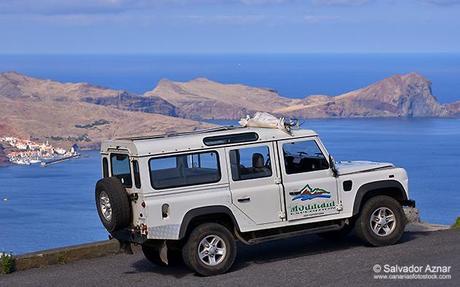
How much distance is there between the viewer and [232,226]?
11500 millimetres

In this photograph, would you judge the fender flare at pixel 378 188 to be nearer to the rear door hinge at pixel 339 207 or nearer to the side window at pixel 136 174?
the rear door hinge at pixel 339 207

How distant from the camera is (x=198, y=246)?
11.1 meters

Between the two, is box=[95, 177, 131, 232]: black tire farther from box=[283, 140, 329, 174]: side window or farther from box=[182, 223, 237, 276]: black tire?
box=[283, 140, 329, 174]: side window

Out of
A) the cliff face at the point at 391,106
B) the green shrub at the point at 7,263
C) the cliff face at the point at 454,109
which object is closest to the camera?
the green shrub at the point at 7,263

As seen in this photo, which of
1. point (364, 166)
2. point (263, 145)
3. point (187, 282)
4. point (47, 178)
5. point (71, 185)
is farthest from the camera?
point (47, 178)

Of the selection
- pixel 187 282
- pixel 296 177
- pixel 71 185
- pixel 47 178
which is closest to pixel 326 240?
pixel 296 177

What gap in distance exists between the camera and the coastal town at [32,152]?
117 m

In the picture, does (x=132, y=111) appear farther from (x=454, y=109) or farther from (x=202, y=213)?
(x=202, y=213)

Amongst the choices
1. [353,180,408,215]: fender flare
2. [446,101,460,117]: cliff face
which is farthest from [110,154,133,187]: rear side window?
[446,101,460,117]: cliff face

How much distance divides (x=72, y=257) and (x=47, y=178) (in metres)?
89.8

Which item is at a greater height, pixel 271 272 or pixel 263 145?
pixel 263 145

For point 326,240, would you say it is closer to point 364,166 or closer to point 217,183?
point 364,166

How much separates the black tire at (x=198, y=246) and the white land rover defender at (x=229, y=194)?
1 centimetres

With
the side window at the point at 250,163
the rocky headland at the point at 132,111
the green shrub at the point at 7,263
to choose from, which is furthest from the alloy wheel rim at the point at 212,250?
the rocky headland at the point at 132,111
